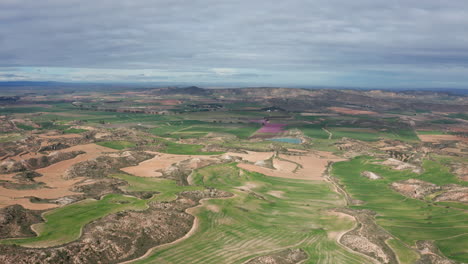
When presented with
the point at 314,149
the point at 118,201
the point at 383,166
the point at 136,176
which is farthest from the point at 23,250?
the point at 314,149

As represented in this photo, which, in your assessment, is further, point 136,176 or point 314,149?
point 314,149

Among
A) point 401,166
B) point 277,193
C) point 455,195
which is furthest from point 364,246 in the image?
point 401,166

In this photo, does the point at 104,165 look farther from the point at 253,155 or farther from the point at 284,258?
the point at 284,258

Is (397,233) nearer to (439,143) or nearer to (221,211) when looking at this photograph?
(221,211)

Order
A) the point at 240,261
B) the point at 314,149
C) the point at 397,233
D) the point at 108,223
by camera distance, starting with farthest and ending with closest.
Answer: the point at 314,149 → the point at 397,233 → the point at 108,223 → the point at 240,261

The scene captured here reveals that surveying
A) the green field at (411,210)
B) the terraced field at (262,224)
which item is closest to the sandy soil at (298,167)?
the green field at (411,210)

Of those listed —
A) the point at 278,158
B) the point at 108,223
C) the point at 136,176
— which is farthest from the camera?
the point at 278,158
